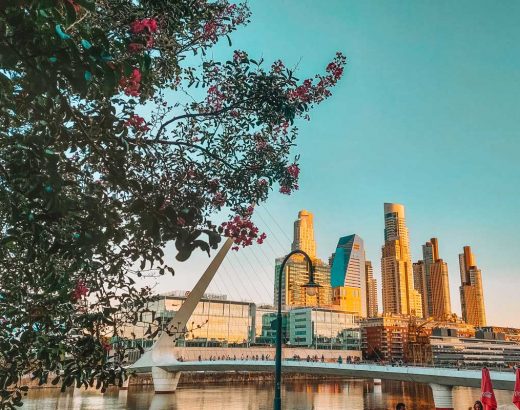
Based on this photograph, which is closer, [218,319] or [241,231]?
[241,231]

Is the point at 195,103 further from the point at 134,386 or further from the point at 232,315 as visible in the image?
the point at 232,315

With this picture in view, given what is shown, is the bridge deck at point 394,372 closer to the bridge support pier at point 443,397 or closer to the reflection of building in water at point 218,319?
the bridge support pier at point 443,397

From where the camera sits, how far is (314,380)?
116 metres

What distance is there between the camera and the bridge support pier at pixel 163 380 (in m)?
72.6

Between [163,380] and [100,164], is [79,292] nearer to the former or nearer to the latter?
[100,164]

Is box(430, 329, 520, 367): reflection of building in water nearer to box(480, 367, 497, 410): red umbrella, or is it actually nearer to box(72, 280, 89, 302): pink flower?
box(480, 367, 497, 410): red umbrella

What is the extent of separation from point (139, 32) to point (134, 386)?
92.2m

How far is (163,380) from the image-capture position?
7312cm

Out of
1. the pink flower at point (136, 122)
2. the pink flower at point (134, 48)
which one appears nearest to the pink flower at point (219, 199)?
the pink flower at point (136, 122)

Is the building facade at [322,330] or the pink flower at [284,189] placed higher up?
the building facade at [322,330]

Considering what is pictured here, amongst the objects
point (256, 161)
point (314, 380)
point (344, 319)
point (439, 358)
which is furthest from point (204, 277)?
point (439, 358)

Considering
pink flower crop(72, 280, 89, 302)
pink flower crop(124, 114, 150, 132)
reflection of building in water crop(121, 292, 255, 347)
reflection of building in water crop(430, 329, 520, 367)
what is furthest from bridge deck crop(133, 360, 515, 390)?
reflection of building in water crop(430, 329, 520, 367)

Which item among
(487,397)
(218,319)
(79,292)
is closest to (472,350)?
(218,319)

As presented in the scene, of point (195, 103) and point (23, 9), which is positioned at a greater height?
point (195, 103)
